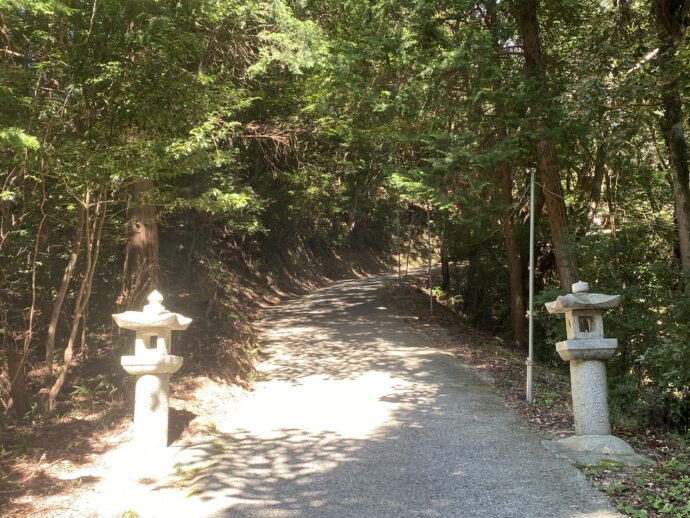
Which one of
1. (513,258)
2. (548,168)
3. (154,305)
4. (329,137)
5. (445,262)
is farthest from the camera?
(445,262)

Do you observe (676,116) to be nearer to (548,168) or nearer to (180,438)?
(548,168)

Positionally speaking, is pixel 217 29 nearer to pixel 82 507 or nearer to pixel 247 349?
pixel 247 349

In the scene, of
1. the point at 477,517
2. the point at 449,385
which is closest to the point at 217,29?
the point at 449,385

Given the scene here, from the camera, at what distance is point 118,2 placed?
564 cm

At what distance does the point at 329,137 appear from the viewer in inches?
585

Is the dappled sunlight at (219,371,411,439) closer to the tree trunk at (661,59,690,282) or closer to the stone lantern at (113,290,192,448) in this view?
the stone lantern at (113,290,192,448)

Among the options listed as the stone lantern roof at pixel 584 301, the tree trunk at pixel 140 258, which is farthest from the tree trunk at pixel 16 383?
the stone lantern roof at pixel 584 301

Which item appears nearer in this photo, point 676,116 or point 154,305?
point 154,305

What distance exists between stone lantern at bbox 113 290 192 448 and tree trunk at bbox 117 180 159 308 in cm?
289

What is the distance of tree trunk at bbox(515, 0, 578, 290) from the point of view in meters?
9.66

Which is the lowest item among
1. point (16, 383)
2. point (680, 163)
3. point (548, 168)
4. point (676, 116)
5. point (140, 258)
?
point (16, 383)

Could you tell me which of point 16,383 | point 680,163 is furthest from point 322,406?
point 680,163

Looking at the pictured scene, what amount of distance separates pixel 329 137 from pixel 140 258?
762 cm

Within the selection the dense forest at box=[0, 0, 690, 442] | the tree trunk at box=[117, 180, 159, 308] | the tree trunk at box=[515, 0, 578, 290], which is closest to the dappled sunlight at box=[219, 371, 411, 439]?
the tree trunk at box=[117, 180, 159, 308]
